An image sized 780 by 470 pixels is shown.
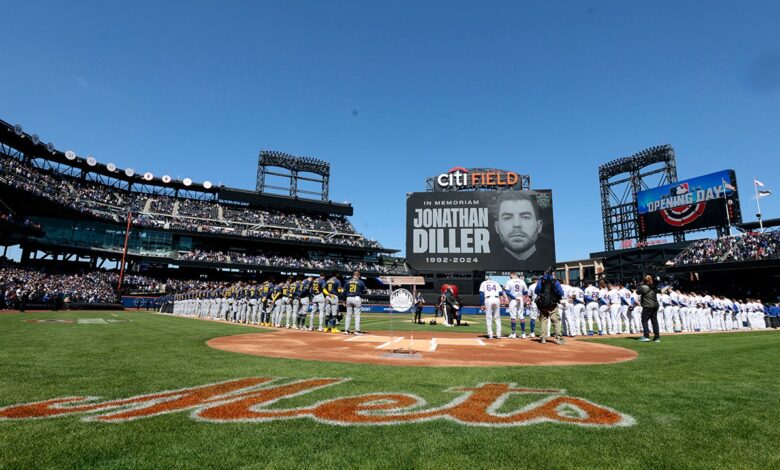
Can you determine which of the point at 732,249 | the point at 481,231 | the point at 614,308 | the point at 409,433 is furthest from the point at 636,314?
the point at 732,249

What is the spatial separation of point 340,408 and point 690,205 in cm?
5172

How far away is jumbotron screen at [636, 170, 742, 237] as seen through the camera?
39.9 metres

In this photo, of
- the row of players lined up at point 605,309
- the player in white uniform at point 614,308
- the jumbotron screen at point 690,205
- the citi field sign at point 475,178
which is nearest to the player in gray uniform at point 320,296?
the row of players lined up at point 605,309

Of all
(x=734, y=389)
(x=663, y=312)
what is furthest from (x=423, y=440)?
(x=663, y=312)

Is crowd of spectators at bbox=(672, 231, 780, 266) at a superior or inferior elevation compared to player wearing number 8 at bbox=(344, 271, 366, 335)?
superior

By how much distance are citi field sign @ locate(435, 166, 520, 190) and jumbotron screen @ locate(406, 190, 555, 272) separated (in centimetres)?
629

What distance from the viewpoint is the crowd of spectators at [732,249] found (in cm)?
3467

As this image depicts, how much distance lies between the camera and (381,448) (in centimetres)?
292

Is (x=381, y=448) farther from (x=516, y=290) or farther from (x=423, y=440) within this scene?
(x=516, y=290)

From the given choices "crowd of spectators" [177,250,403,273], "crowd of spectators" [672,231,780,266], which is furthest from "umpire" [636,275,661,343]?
"crowd of spectators" [177,250,403,273]

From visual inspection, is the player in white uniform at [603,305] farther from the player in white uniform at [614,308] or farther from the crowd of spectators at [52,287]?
the crowd of spectators at [52,287]

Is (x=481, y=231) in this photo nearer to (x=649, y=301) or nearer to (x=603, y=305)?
(x=603, y=305)

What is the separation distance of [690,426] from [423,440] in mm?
2503

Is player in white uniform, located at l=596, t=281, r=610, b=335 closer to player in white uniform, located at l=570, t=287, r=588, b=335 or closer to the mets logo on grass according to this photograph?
player in white uniform, located at l=570, t=287, r=588, b=335
